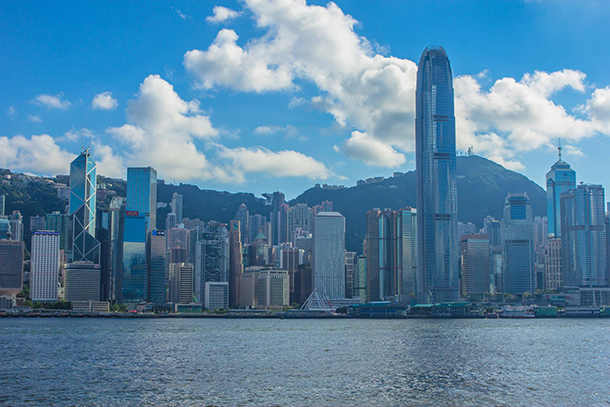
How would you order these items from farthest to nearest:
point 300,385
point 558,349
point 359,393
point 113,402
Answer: point 558,349
point 300,385
point 359,393
point 113,402

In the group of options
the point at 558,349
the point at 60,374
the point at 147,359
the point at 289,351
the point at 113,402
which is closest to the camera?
the point at 113,402

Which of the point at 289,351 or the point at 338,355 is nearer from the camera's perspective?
the point at 338,355

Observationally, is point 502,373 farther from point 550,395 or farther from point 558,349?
point 558,349

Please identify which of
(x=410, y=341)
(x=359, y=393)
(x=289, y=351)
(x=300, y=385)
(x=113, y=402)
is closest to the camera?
(x=113, y=402)

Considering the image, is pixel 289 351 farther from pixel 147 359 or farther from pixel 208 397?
pixel 208 397

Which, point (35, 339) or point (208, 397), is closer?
point (208, 397)

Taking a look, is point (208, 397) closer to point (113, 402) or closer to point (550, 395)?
point (113, 402)

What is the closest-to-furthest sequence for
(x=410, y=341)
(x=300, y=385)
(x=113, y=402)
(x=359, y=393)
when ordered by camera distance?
(x=113, y=402), (x=359, y=393), (x=300, y=385), (x=410, y=341)

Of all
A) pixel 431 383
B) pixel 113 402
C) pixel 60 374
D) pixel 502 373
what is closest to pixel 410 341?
pixel 502 373

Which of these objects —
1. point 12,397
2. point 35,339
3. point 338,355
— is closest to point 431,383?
point 338,355
